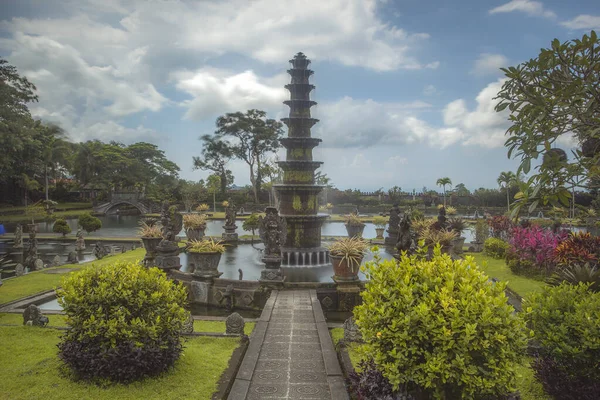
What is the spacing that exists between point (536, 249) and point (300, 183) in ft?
31.1

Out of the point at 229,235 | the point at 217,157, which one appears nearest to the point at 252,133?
the point at 217,157

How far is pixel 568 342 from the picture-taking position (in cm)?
468

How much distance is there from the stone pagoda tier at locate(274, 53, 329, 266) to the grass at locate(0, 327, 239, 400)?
955cm

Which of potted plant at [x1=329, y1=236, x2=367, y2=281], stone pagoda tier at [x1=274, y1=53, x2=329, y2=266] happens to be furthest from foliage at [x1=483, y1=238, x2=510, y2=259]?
potted plant at [x1=329, y1=236, x2=367, y2=281]

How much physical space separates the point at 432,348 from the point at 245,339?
402cm

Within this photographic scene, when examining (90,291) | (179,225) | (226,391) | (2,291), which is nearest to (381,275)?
(226,391)

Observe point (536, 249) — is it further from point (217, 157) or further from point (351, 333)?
point (217, 157)

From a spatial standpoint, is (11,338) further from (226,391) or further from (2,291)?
(2,291)

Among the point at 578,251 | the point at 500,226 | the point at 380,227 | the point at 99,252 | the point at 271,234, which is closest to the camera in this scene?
the point at 578,251

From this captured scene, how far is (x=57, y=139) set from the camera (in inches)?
2112

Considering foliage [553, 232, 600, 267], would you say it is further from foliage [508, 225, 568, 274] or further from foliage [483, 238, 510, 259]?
foliage [483, 238, 510, 259]

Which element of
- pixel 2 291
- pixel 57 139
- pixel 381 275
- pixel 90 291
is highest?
pixel 57 139

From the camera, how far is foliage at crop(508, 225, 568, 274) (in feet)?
42.1

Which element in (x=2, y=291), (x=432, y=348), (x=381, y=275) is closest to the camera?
(x=432, y=348)
